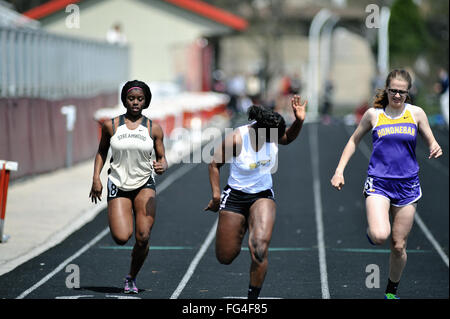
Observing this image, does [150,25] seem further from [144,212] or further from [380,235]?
[380,235]

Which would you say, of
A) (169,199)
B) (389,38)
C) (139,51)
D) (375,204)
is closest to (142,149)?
(375,204)

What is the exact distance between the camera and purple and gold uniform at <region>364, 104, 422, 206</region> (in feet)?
26.1

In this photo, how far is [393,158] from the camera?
8.04 m

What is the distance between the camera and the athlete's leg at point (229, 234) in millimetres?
8141

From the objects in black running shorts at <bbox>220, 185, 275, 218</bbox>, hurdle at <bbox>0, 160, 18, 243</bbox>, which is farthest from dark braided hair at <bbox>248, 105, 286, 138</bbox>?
hurdle at <bbox>0, 160, 18, 243</bbox>

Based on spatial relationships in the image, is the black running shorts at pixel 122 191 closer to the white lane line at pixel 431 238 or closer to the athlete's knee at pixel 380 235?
the athlete's knee at pixel 380 235

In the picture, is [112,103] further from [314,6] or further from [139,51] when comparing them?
[314,6]

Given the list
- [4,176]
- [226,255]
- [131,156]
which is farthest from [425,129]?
[4,176]

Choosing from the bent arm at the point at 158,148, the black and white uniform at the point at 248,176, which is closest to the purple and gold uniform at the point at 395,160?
the black and white uniform at the point at 248,176

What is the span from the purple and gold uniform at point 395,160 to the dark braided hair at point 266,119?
2.45 ft

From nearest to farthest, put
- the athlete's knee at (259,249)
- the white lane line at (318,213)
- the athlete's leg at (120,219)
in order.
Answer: the athlete's knee at (259,249) < the athlete's leg at (120,219) < the white lane line at (318,213)

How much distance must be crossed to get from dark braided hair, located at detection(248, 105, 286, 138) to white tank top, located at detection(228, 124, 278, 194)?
3.9 inches

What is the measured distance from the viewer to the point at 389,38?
48531 millimetres

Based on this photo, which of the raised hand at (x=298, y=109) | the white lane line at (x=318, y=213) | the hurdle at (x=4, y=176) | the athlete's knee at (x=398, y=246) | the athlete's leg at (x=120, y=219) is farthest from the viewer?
the hurdle at (x=4, y=176)
